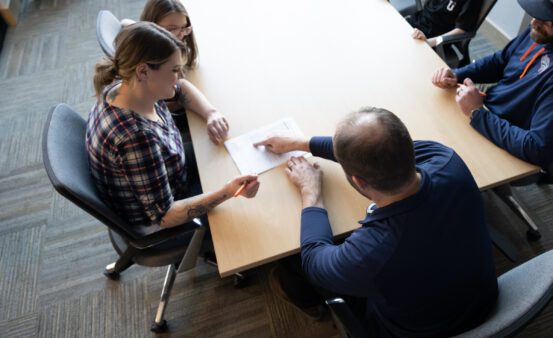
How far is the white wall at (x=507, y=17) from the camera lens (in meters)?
2.78

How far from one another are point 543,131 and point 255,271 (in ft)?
4.31

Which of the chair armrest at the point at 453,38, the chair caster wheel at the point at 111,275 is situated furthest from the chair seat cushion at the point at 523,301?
the chair caster wheel at the point at 111,275

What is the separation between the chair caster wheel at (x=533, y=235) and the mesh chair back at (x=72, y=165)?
5.82ft

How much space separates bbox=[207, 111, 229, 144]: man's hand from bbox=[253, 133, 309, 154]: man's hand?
0.16 meters

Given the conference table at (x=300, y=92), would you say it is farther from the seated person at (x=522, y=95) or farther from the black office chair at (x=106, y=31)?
the black office chair at (x=106, y=31)

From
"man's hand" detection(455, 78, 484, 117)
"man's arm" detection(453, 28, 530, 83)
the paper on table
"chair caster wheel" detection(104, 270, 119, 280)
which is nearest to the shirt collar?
the paper on table

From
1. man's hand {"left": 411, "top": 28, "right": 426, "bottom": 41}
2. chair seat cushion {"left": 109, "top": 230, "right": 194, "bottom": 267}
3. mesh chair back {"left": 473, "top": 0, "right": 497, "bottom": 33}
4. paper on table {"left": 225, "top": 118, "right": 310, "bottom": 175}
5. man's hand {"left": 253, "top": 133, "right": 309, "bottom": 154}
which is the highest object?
mesh chair back {"left": 473, "top": 0, "right": 497, "bottom": 33}

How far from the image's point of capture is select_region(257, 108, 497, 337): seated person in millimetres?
946

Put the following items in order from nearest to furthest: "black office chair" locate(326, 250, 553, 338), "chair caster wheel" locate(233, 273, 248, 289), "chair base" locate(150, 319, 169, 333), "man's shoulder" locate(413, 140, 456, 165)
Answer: "black office chair" locate(326, 250, 553, 338) < "man's shoulder" locate(413, 140, 456, 165) < "chair base" locate(150, 319, 169, 333) < "chair caster wheel" locate(233, 273, 248, 289)

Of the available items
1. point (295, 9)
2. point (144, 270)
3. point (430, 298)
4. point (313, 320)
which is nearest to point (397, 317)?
point (430, 298)

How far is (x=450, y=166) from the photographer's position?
3.44 feet

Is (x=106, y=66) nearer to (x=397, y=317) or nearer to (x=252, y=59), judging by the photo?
(x=252, y=59)

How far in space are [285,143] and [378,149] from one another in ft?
1.68

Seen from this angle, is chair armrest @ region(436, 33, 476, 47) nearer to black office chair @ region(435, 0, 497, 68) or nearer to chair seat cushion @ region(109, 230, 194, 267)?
black office chair @ region(435, 0, 497, 68)
